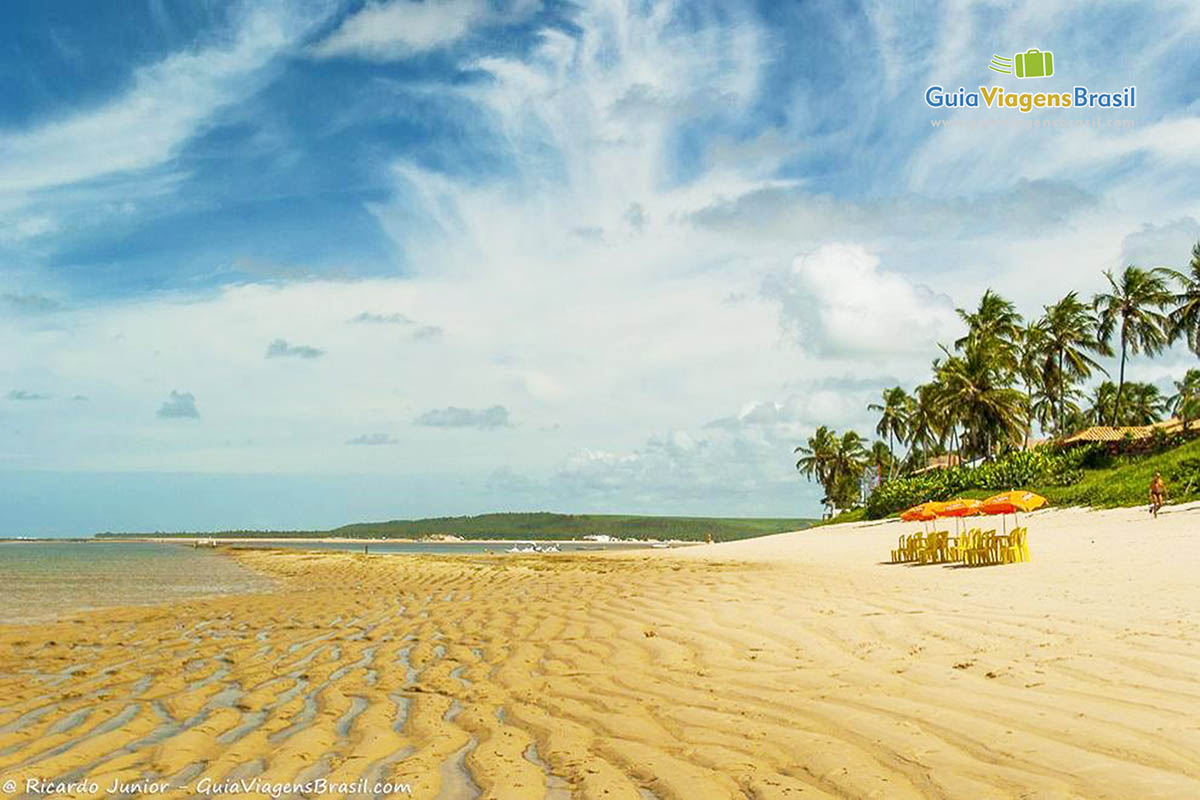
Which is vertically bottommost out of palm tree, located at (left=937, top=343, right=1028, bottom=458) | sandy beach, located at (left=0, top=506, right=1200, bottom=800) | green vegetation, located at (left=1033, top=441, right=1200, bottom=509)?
sandy beach, located at (left=0, top=506, right=1200, bottom=800)

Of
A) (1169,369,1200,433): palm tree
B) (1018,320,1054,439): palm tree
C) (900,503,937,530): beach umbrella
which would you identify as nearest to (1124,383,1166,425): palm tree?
(1169,369,1200,433): palm tree

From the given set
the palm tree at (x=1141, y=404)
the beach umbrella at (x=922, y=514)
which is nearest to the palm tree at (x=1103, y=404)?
the palm tree at (x=1141, y=404)

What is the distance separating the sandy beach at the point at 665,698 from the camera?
5527mm

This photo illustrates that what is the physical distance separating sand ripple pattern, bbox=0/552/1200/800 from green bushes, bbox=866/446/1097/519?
41802 millimetres

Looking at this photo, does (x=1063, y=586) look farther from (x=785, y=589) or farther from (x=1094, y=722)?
(x=1094, y=722)

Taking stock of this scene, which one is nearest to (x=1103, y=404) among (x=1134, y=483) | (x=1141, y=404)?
(x=1141, y=404)

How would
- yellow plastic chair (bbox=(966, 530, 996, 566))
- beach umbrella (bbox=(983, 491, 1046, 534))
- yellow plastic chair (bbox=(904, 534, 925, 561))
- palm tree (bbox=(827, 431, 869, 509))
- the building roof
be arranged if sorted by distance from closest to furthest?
1. yellow plastic chair (bbox=(966, 530, 996, 566))
2. beach umbrella (bbox=(983, 491, 1046, 534))
3. yellow plastic chair (bbox=(904, 534, 925, 561))
4. the building roof
5. palm tree (bbox=(827, 431, 869, 509))

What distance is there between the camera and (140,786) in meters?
6.00

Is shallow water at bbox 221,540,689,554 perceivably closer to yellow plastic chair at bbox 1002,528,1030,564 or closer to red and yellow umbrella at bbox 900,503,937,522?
red and yellow umbrella at bbox 900,503,937,522

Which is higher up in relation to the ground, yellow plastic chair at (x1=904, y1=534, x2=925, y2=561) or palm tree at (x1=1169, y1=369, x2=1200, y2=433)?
palm tree at (x1=1169, y1=369, x2=1200, y2=433)

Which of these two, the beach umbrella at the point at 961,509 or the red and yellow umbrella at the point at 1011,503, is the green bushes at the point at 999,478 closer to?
the beach umbrella at the point at 961,509

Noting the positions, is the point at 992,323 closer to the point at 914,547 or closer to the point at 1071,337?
the point at 1071,337

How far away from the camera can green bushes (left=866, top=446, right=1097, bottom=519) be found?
50.1 m

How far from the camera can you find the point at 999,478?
52906 millimetres
